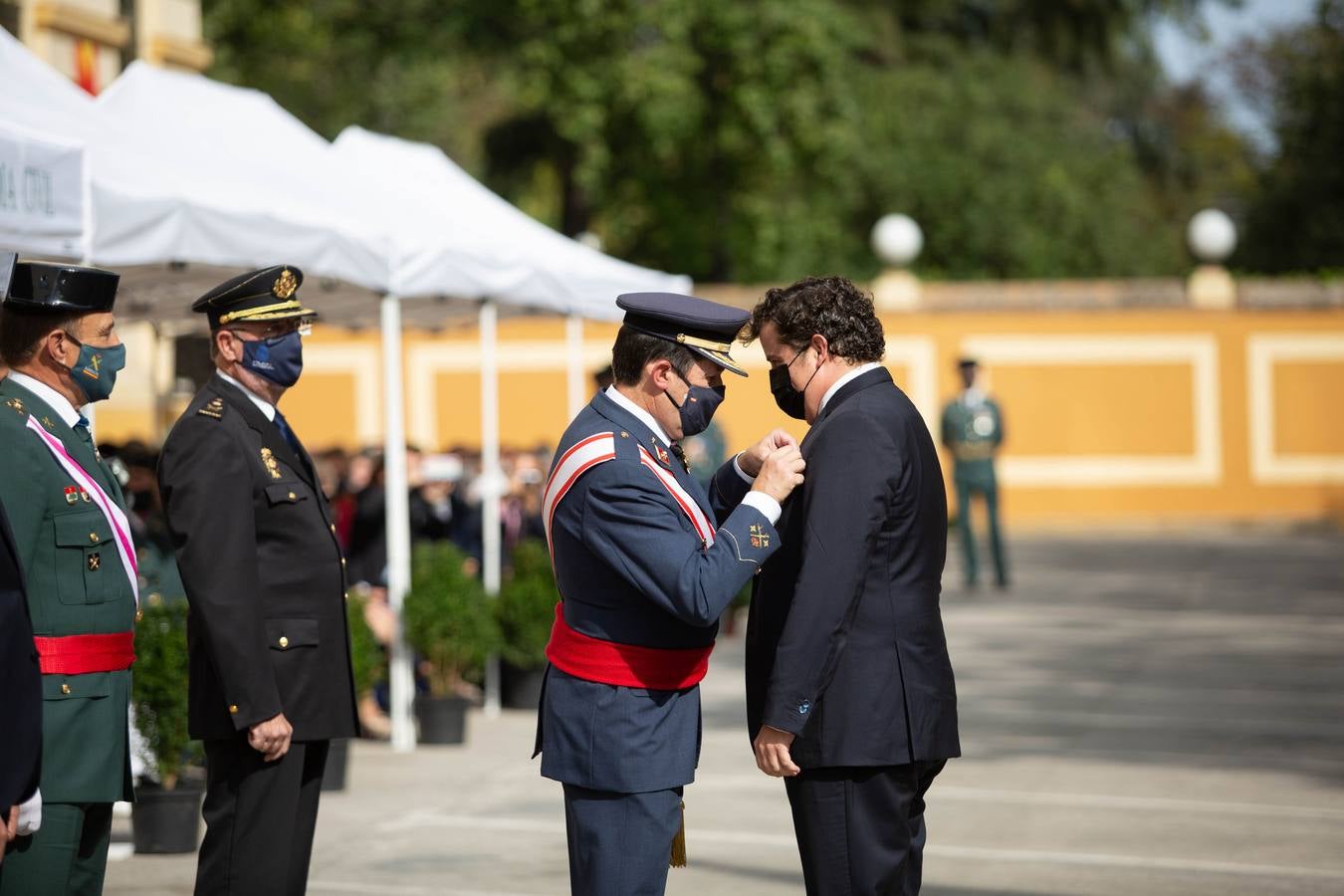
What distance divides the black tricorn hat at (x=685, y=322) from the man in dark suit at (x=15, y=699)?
1.43 metres

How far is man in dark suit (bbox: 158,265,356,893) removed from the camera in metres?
4.66

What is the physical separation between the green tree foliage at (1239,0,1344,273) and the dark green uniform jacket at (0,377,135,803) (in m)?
31.2

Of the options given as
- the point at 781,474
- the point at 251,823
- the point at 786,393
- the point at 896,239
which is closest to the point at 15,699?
the point at 251,823

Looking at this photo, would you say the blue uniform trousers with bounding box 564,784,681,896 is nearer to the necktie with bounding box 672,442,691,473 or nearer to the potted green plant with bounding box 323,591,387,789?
the necktie with bounding box 672,442,691,473

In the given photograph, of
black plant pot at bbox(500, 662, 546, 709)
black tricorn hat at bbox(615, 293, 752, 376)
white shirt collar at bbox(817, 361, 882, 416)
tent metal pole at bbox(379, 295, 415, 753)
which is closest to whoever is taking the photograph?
black tricorn hat at bbox(615, 293, 752, 376)

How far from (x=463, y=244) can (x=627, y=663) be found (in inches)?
241

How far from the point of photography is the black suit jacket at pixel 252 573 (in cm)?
465

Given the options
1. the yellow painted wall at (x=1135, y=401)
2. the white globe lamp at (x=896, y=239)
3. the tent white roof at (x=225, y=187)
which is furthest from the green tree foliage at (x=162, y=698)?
the white globe lamp at (x=896, y=239)

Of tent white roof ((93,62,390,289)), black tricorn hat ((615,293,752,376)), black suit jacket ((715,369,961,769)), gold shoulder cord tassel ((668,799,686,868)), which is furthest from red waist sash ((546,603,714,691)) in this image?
tent white roof ((93,62,390,289))

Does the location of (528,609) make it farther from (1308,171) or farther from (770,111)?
(1308,171)

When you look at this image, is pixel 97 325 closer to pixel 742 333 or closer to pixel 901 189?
pixel 742 333

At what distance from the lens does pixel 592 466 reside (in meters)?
4.08

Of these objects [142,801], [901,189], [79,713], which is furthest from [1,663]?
[901,189]

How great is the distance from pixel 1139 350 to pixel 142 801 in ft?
67.1
